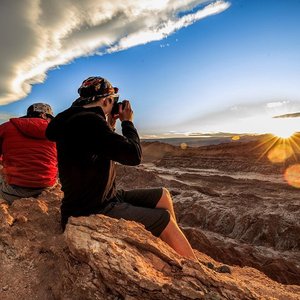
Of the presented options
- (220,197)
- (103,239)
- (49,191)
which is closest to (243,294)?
(103,239)

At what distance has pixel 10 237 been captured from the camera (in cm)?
299

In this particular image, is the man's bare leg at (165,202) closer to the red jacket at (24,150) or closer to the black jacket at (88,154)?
the black jacket at (88,154)

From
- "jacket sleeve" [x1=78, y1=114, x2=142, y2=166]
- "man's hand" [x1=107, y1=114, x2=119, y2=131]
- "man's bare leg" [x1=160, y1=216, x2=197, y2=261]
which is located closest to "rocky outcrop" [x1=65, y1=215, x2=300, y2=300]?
"man's bare leg" [x1=160, y1=216, x2=197, y2=261]

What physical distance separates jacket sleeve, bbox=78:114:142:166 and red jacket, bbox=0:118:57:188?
1603 millimetres

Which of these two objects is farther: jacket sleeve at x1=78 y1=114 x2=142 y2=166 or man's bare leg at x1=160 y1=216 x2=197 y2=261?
man's bare leg at x1=160 y1=216 x2=197 y2=261

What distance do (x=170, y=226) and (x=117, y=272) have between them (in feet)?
2.25

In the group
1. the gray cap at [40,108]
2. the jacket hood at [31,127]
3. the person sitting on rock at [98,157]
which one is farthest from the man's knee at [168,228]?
the gray cap at [40,108]

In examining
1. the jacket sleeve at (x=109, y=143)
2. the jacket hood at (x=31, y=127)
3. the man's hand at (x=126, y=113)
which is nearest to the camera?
the jacket sleeve at (x=109, y=143)

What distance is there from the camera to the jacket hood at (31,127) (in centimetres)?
387

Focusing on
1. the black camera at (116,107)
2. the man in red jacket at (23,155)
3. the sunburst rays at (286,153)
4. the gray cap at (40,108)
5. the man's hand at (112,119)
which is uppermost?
the gray cap at (40,108)

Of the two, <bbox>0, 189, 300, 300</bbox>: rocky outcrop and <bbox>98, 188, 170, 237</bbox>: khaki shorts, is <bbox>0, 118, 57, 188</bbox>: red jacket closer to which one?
<bbox>0, 189, 300, 300</bbox>: rocky outcrop

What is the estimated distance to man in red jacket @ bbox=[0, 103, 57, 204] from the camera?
3.88 m

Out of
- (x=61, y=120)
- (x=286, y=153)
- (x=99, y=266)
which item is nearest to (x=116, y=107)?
(x=61, y=120)

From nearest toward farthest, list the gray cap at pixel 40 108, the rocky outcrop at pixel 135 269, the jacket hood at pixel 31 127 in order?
1. the rocky outcrop at pixel 135 269
2. the jacket hood at pixel 31 127
3. the gray cap at pixel 40 108
